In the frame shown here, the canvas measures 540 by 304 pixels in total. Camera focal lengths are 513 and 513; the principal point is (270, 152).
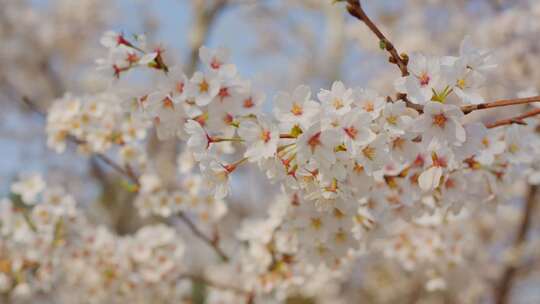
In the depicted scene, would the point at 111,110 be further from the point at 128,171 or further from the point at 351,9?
the point at 351,9

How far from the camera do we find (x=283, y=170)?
112 centimetres

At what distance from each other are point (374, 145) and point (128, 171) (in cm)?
133

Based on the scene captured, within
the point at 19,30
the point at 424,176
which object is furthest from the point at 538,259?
the point at 19,30

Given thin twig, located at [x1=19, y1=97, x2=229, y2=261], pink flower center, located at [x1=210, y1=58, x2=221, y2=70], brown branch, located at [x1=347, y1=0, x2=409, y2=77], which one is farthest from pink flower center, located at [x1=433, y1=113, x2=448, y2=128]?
thin twig, located at [x1=19, y1=97, x2=229, y2=261]

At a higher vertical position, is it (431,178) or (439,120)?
(439,120)

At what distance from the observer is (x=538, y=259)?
4863 millimetres

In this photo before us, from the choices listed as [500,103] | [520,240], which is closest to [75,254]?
[500,103]

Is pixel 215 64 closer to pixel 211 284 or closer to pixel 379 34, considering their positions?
pixel 379 34

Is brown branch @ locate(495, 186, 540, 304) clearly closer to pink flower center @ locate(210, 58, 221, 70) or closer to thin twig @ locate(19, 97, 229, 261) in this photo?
thin twig @ locate(19, 97, 229, 261)

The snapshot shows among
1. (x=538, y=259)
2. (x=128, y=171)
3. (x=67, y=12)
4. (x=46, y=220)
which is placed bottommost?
(x=67, y=12)

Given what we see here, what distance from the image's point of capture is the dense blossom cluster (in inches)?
42.5

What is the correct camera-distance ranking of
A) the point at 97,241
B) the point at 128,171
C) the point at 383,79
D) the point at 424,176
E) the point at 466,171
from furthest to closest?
the point at 383,79, the point at 97,241, the point at 128,171, the point at 466,171, the point at 424,176

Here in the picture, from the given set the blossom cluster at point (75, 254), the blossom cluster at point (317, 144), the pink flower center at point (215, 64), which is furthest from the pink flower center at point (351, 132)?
the blossom cluster at point (75, 254)

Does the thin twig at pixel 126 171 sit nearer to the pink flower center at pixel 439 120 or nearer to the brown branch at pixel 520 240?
the pink flower center at pixel 439 120
